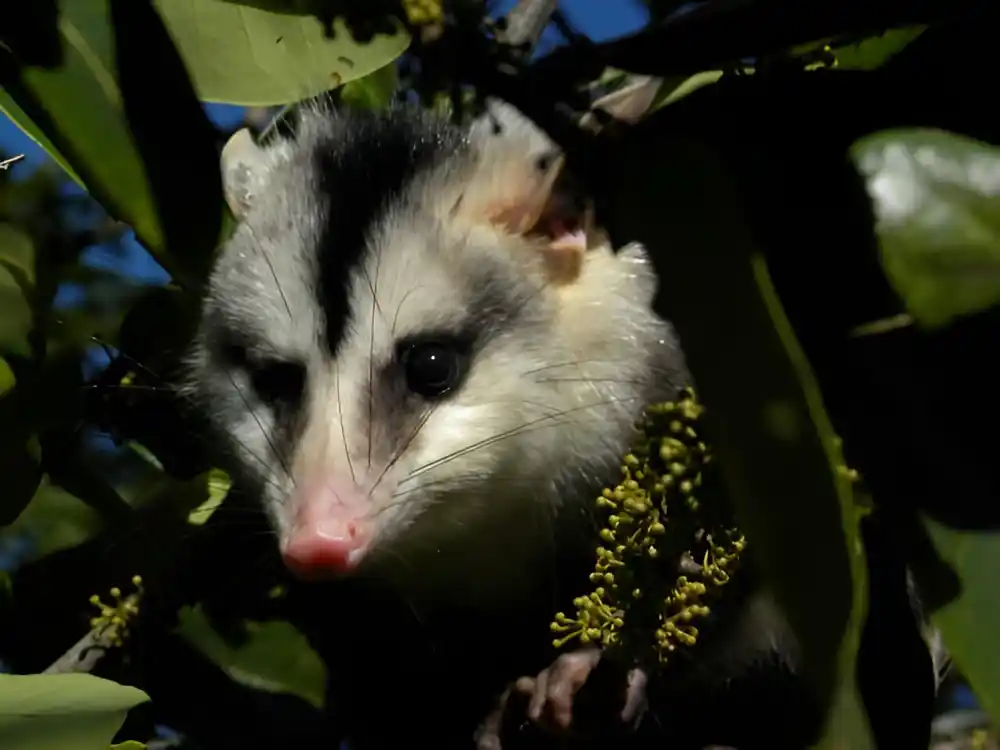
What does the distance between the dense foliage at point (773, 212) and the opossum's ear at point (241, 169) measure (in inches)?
11.7

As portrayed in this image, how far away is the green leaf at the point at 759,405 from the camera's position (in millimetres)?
538

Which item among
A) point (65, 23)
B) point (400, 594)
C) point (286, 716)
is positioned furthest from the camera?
point (400, 594)

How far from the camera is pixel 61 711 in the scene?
2.88 feet

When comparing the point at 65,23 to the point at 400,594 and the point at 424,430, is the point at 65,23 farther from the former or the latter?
the point at 400,594

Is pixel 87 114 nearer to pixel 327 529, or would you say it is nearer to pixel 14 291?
pixel 14 291

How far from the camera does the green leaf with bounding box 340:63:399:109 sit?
1258 millimetres

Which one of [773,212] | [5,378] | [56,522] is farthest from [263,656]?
[773,212]

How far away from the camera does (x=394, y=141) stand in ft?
4.15

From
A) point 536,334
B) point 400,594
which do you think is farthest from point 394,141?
point 400,594

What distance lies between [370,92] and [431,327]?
0.88 feet

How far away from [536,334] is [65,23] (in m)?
0.52

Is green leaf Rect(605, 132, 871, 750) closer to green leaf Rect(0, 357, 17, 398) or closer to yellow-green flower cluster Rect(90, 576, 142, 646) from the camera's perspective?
green leaf Rect(0, 357, 17, 398)

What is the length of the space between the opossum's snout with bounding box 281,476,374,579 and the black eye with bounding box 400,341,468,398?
146 millimetres

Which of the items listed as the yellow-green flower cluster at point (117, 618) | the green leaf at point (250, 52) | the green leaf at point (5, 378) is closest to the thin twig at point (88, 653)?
the yellow-green flower cluster at point (117, 618)
